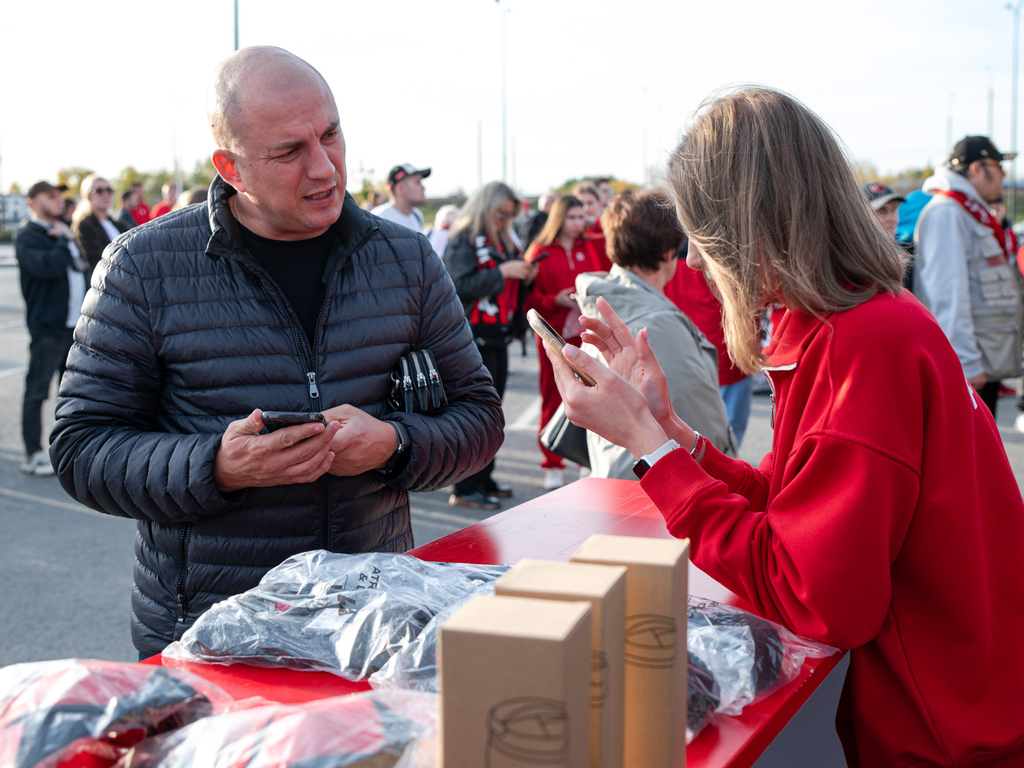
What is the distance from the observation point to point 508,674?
0.75m

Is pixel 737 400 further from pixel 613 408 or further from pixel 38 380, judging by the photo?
pixel 38 380

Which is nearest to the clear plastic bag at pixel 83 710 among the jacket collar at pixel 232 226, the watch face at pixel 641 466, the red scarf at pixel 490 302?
the watch face at pixel 641 466

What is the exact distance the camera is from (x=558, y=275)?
6.12 metres

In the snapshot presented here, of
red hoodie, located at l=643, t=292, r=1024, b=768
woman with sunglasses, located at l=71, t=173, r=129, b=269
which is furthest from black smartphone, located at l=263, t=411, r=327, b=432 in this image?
woman with sunglasses, located at l=71, t=173, r=129, b=269

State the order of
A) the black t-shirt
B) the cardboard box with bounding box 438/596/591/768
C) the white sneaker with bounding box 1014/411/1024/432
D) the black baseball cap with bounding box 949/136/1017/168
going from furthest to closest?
the white sneaker with bounding box 1014/411/1024/432 < the black baseball cap with bounding box 949/136/1017/168 < the black t-shirt < the cardboard box with bounding box 438/596/591/768

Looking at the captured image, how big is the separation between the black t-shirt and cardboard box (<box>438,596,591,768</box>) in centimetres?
141

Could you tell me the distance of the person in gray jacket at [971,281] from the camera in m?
4.64

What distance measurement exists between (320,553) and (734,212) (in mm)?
966

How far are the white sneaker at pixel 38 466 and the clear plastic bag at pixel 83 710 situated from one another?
19.8ft

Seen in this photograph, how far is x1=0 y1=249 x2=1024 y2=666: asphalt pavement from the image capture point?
3.76m

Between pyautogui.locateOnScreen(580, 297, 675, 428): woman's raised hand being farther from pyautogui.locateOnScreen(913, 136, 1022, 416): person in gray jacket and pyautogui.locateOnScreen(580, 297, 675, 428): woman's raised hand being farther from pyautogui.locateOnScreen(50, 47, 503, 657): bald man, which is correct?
pyautogui.locateOnScreen(913, 136, 1022, 416): person in gray jacket

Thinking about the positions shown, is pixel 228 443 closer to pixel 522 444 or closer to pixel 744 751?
pixel 744 751

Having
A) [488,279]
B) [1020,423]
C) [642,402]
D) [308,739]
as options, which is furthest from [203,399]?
[1020,423]

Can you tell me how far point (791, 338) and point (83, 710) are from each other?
118cm
